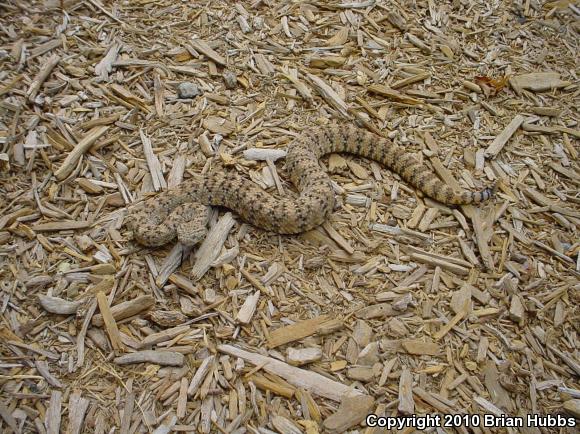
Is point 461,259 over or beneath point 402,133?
beneath

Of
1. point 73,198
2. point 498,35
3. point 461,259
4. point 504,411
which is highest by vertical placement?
point 498,35

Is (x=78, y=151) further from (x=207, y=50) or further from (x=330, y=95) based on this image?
(x=330, y=95)

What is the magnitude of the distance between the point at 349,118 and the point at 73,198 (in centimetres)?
309

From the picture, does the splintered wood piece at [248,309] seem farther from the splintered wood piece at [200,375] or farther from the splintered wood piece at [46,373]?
the splintered wood piece at [46,373]

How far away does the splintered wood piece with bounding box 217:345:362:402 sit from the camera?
3.86 m

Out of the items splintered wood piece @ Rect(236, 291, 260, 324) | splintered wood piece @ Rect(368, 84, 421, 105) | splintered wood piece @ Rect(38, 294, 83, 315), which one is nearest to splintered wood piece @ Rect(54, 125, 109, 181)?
splintered wood piece @ Rect(38, 294, 83, 315)

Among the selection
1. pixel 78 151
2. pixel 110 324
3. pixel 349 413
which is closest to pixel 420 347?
pixel 349 413

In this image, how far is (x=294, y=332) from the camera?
4160 mm

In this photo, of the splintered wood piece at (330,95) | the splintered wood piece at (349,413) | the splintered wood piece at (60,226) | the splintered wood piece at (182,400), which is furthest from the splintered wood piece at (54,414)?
the splintered wood piece at (330,95)

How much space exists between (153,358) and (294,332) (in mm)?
1142

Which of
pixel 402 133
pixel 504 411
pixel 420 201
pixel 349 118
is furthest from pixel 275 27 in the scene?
pixel 504 411

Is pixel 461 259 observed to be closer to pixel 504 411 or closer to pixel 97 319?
pixel 504 411

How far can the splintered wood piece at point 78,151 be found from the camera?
4.89 m

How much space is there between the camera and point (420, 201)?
5230 millimetres
